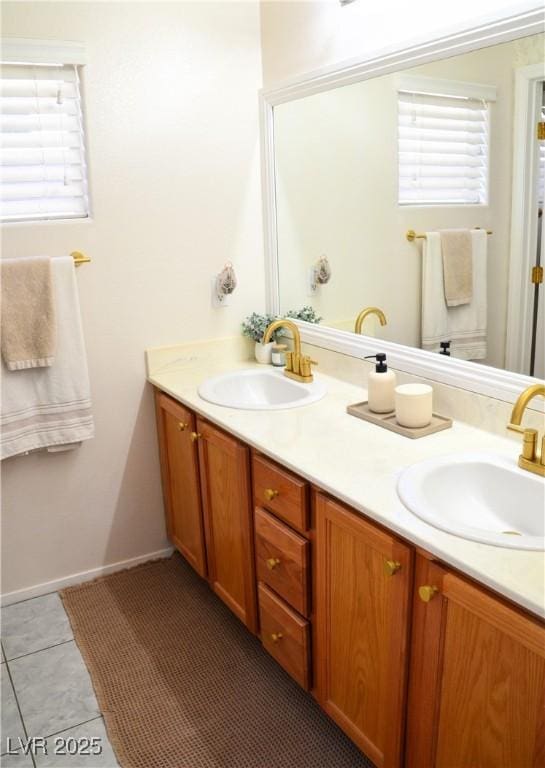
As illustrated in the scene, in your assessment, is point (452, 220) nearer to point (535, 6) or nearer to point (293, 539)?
point (535, 6)

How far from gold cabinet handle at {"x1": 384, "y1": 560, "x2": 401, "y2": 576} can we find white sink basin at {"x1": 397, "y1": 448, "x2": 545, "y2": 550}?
0.40 feet

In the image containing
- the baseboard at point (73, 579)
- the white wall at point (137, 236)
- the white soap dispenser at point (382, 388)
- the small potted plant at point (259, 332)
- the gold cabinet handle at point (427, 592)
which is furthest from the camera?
the small potted plant at point (259, 332)

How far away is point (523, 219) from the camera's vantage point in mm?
1618

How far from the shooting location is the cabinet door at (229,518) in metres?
1.95

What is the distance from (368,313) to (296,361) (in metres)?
0.31

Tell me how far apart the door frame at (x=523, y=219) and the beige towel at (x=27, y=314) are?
141cm

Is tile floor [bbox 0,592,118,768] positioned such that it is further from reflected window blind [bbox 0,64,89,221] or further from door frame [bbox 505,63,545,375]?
door frame [bbox 505,63,545,375]

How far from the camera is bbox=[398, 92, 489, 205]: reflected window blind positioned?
67.7 inches

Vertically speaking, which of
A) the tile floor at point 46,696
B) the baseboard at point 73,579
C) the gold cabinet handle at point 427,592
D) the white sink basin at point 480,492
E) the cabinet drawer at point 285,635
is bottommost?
the tile floor at point 46,696

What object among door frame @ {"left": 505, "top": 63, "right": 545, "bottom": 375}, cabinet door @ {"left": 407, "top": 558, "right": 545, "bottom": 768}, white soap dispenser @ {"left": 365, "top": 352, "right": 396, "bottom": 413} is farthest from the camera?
white soap dispenser @ {"left": 365, "top": 352, "right": 396, "bottom": 413}

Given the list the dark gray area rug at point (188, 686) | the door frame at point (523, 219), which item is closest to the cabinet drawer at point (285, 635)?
the dark gray area rug at point (188, 686)

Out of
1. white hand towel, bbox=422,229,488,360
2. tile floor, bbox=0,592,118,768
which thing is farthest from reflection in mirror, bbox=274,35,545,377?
tile floor, bbox=0,592,118,768

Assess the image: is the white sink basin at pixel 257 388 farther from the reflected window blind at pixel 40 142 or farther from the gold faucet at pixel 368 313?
the reflected window blind at pixel 40 142

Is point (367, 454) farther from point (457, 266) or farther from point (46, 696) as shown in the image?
point (46, 696)
